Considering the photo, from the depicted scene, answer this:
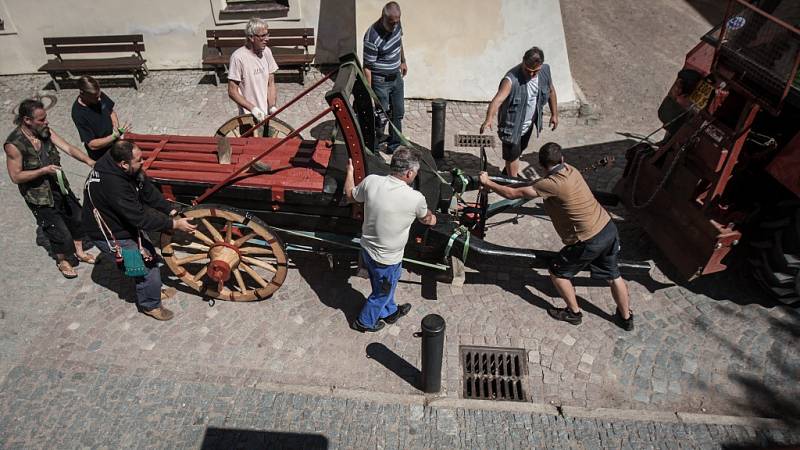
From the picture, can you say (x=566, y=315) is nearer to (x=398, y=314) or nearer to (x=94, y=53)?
(x=398, y=314)

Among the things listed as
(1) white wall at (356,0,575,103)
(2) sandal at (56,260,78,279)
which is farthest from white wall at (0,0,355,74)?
(2) sandal at (56,260,78,279)

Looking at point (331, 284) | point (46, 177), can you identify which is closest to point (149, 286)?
point (46, 177)

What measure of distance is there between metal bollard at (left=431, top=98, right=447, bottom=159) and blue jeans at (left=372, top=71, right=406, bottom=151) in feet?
1.48

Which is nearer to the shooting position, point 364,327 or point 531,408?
point 531,408

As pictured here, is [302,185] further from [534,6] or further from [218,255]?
[534,6]

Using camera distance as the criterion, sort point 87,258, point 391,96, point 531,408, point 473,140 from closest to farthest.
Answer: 1. point 531,408
2. point 87,258
3. point 391,96
4. point 473,140

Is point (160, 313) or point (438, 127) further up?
point (438, 127)

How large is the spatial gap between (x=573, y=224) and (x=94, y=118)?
435 centimetres

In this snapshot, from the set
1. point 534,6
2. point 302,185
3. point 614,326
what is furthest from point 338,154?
point 534,6

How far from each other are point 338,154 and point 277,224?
0.83 m

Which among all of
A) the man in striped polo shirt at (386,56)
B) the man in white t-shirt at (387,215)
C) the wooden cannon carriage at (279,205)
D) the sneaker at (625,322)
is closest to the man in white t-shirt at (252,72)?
the wooden cannon carriage at (279,205)

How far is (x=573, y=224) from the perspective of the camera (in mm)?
4270

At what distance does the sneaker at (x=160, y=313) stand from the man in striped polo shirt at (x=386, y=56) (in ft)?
→ 9.23

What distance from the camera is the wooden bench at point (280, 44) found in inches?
329
